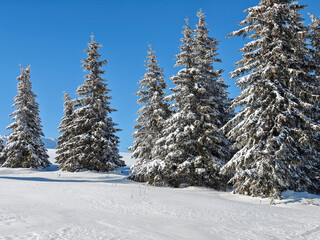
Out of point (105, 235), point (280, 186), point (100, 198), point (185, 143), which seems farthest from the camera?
point (185, 143)

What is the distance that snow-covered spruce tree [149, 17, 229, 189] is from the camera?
57.8ft

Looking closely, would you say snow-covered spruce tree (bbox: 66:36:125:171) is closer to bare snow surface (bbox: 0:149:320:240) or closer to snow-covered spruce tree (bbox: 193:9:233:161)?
snow-covered spruce tree (bbox: 193:9:233:161)

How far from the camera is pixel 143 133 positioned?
24688mm

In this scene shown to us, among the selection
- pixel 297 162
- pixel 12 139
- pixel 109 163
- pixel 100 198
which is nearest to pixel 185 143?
pixel 297 162

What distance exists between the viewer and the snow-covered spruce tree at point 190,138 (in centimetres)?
1761

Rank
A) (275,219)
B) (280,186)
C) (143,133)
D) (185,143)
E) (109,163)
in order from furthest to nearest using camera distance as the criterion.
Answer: (109,163), (143,133), (185,143), (280,186), (275,219)

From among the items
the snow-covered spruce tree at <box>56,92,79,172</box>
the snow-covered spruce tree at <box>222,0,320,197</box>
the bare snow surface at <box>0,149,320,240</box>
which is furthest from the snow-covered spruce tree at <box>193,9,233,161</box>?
the snow-covered spruce tree at <box>56,92,79,172</box>

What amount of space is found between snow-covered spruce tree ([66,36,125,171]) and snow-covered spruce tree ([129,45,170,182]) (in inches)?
140

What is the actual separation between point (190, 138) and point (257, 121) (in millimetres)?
5136

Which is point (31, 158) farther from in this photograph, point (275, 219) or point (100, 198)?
point (275, 219)

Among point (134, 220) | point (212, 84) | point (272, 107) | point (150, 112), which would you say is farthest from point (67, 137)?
point (134, 220)

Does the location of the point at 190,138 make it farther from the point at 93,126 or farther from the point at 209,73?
the point at 93,126

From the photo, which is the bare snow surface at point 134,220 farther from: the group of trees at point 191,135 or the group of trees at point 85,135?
the group of trees at point 85,135

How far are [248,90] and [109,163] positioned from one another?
1663 centimetres
